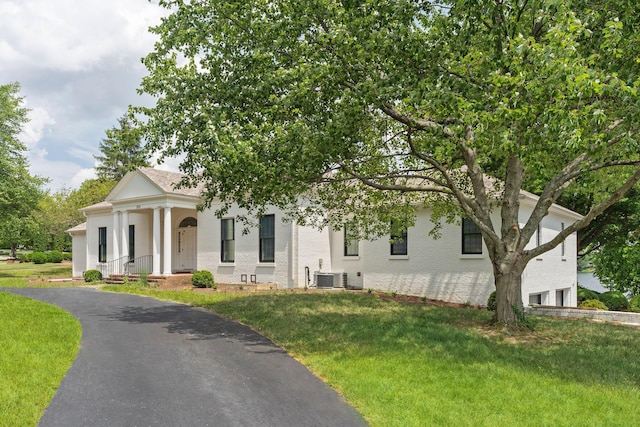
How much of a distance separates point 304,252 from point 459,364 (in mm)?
12733

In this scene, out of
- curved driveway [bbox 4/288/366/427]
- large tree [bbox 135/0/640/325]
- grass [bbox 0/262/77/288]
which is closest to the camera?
curved driveway [bbox 4/288/366/427]

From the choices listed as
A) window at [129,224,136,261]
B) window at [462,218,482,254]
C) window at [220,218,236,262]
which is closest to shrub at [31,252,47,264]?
window at [129,224,136,261]

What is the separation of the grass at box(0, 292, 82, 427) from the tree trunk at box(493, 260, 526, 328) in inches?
347

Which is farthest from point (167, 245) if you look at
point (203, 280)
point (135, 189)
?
point (135, 189)

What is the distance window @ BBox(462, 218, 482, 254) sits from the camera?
54.6 ft

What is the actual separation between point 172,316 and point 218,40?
23.3 feet

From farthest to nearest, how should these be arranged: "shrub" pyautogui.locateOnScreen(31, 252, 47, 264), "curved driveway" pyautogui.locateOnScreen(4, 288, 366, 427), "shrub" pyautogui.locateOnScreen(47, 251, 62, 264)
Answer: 1. "shrub" pyautogui.locateOnScreen(47, 251, 62, 264)
2. "shrub" pyautogui.locateOnScreen(31, 252, 47, 264)
3. "curved driveway" pyautogui.locateOnScreen(4, 288, 366, 427)

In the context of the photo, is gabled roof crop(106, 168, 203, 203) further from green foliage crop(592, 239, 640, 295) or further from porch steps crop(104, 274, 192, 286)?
green foliage crop(592, 239, 640, 295)

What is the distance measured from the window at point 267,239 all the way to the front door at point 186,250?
527 cm

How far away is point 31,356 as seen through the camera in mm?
7754

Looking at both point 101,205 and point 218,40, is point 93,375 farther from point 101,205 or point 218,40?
point 101,205

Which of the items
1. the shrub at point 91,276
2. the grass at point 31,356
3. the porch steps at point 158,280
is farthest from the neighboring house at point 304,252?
the grass at point 31,356

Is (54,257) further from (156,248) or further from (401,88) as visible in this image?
(401,88)

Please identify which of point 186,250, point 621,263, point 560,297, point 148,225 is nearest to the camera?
point 560,297
